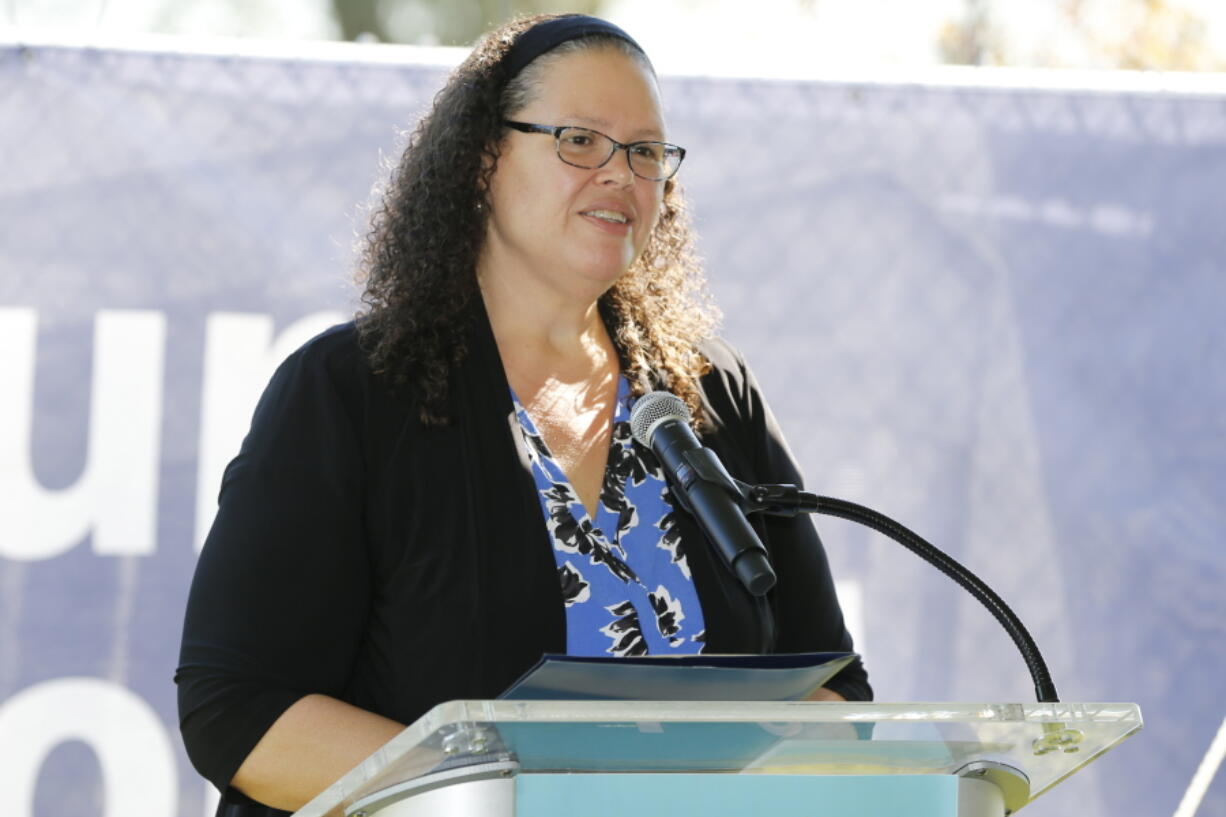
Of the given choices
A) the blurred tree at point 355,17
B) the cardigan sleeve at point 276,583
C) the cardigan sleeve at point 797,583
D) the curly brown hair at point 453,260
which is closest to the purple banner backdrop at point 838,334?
the curly brown hair at point 453,260

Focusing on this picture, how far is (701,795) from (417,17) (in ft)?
20.8

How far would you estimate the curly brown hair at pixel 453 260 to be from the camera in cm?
196

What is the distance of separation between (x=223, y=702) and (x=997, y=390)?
2023 mm

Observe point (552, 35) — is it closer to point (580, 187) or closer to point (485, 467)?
point (580, 187)

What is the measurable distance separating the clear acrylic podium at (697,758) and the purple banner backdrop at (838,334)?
1.87 metres

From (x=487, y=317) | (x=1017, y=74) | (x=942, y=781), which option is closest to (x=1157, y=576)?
(x=1017, y=74)

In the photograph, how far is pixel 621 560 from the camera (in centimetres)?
Result: 193

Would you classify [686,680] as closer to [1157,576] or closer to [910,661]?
[910,661]

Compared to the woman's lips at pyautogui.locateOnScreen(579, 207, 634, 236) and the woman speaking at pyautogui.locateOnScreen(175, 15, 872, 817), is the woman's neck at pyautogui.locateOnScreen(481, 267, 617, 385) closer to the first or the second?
the woman speaking at pyautogui.locateOnScreen(175, 15, 872, 817)

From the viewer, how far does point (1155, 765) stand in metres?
3.02

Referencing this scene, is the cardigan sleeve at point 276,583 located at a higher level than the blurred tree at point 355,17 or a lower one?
lower

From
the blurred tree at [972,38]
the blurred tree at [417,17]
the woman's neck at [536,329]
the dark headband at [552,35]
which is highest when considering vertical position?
the blurred tree at [417,17]

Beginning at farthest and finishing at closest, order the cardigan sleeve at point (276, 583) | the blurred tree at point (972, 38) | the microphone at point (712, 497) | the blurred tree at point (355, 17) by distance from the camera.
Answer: the blurred tree at point (355, 17) < the blurred tree at point (972, 38) < the cardigan sleeve at point (276, 583) < the microphone at point (712, 497)

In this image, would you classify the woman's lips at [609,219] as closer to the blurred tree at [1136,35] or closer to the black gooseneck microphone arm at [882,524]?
the black gooseneck microphone arm at [882,524]
